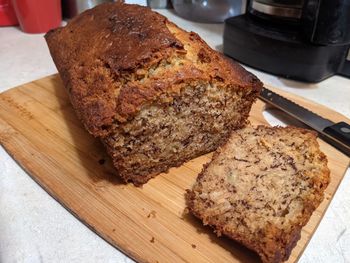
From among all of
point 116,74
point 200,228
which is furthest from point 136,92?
point 200,228

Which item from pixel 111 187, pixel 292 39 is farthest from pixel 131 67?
pixel 292 39

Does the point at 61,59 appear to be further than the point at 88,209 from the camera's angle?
Yes

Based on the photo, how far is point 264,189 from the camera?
4.07ft

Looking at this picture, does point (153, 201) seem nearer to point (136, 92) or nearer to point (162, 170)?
point (162, 170)

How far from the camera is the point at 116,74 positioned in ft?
4.37

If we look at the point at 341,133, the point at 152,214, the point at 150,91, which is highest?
the point at 150,91

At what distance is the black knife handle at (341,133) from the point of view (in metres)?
1.49

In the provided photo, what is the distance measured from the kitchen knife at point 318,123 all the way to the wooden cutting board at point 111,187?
0.13ft

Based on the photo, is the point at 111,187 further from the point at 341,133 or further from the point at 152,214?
the point at 341,133

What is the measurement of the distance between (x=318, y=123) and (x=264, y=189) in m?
0.55

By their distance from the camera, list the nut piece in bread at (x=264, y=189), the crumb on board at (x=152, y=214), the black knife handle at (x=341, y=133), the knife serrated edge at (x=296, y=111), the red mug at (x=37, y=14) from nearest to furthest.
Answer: the nut piece in bread at (x=264, y=189)
the crumb on board at (x=152, y=214)
the black knife handle at (x=341, y=133)
the knife serrated edge at (x=296, y=111)
the red mug at (x=37, y=14)

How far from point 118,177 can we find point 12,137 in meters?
0.55

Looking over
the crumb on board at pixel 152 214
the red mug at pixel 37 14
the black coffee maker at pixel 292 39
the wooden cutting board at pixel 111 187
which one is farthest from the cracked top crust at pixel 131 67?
the red mug at pixel 37 14

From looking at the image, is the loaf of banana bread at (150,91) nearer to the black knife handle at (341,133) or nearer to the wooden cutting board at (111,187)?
the wooden cutting board at (111,187)
